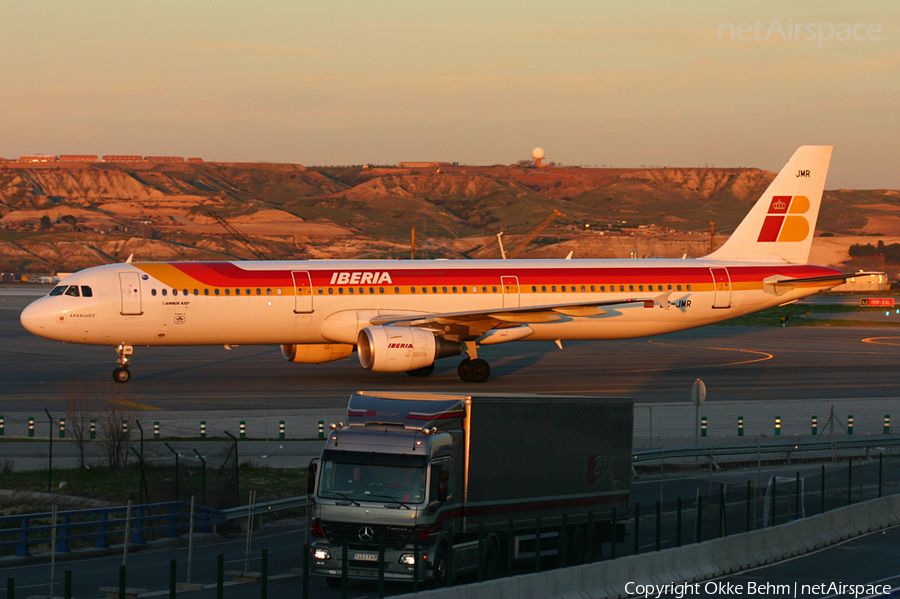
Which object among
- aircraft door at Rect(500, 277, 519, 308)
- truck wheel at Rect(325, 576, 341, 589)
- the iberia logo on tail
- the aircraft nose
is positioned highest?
Result: the iberia logo on tail

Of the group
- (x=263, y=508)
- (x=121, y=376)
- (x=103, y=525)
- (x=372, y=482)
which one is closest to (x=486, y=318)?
(x=121, y=376)

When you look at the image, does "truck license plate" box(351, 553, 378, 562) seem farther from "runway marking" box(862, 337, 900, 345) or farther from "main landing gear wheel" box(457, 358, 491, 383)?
"runway marking" box(862, 337, 900, 345)

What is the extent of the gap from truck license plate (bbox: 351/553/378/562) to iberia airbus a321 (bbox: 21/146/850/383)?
21.9 metres

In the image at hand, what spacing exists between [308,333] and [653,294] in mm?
14506

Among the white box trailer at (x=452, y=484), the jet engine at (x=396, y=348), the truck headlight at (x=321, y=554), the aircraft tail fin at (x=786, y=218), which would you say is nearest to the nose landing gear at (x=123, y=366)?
the jet engine at (x=396, y=348)

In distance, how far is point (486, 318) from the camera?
39.4 metres

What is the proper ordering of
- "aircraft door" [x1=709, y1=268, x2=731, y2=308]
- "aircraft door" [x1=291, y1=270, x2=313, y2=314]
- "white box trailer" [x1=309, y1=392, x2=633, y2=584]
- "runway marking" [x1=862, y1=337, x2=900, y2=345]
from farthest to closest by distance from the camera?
"runway marking" [x1=862, y1=337, x2=900, y2=345]
"aircraft door" [x1=709, y1=268, x2=731, y2=308]
"aircraft door" [x1=291, y1=270, x2=313, y2=314]
"white box trailer" [x1=309, y1=392, x2=633, y2=584]

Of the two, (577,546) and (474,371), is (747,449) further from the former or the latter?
(474,371)

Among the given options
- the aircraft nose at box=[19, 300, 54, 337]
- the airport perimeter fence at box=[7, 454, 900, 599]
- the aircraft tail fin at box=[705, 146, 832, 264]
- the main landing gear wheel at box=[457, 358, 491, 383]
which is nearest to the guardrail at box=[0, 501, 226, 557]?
the airport perimeter fence at box=[7, 454, 900, 599]

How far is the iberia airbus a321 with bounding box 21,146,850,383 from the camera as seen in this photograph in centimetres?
3834

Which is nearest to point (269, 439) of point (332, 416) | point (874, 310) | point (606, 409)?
point (332, 416)

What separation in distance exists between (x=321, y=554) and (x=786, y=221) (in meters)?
37.4

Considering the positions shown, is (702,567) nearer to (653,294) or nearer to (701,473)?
(701,473)

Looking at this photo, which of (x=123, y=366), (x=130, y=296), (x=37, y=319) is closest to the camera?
(x=37, y=319)
